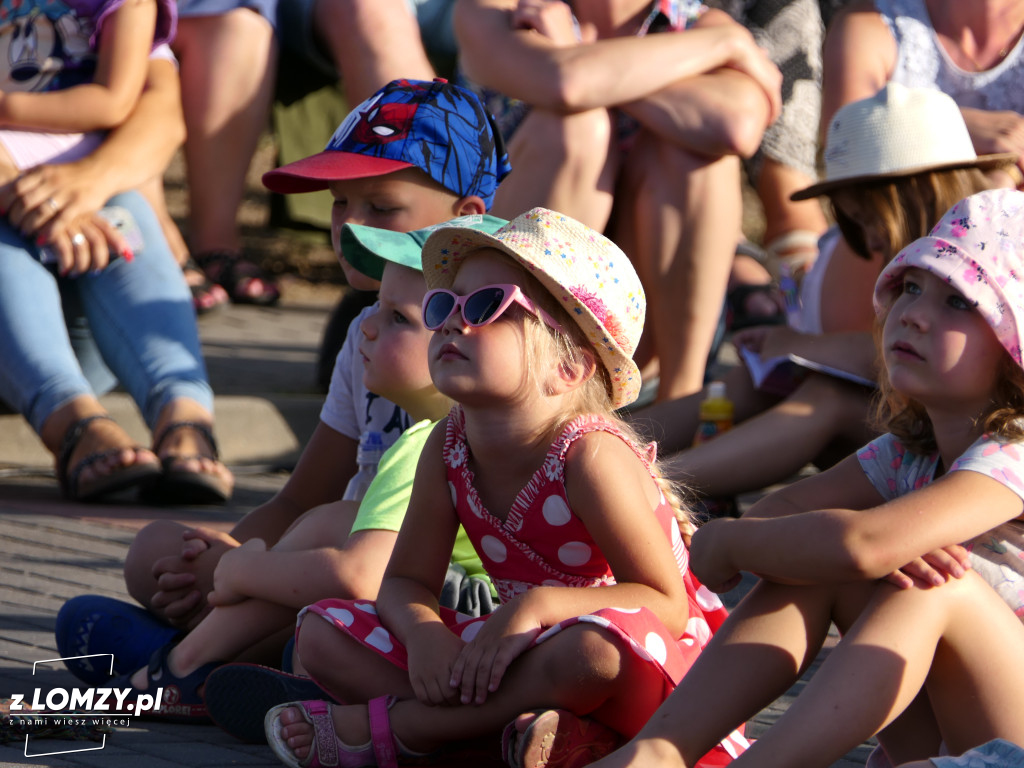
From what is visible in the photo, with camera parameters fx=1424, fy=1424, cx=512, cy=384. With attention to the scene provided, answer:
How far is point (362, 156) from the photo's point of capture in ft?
9.82

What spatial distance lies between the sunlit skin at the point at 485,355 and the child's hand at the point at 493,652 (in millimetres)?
344

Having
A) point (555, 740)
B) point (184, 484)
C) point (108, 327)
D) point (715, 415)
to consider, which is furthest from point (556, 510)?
point (108, 327)

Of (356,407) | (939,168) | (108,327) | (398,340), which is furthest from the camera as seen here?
(108,327)

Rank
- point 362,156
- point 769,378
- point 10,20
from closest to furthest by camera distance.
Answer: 1. point 362,156
2. point 769,378
3. point 10,20

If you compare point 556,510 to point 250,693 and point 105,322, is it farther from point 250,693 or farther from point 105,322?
point 105,322

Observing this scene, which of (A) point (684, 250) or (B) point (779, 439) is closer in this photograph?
(B) point (779, 439)

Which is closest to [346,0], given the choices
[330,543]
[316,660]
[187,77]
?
[187,77]

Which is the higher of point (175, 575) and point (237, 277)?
point (175, 575)

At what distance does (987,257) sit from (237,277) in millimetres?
4317

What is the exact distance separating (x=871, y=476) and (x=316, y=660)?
95cm

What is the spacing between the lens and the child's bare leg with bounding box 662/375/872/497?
3.87 meters

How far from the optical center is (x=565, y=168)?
4.40m

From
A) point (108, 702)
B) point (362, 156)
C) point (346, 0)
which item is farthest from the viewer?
point (346, 0)

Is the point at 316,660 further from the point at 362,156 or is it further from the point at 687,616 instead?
the point at 362,156
